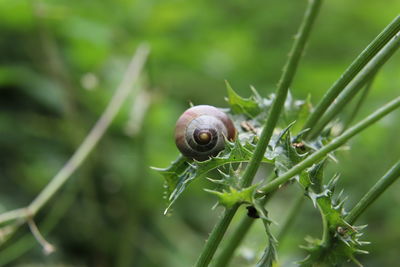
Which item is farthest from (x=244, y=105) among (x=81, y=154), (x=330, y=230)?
(x=81, y=154)

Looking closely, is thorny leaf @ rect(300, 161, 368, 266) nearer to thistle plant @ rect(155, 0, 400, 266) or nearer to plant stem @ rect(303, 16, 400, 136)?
thistle plant @ rect(155, 0, 400, 266)

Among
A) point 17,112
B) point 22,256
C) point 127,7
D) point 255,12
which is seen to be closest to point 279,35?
point 255,12

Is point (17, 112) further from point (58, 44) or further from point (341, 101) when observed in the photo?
point (341, 101)

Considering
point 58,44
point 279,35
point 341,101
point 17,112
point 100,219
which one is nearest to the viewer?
point 341,101

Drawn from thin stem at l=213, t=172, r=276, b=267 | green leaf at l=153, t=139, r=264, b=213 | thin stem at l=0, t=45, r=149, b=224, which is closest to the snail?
green leaf at l=153, t=139, r=264, b=213

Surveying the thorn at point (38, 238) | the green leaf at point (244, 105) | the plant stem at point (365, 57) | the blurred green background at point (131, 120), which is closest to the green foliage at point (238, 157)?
the green leaf at point (244, 105)

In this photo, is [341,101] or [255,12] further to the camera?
[255,12]

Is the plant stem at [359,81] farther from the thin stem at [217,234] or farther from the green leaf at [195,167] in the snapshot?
the thin stem at [217,234]
